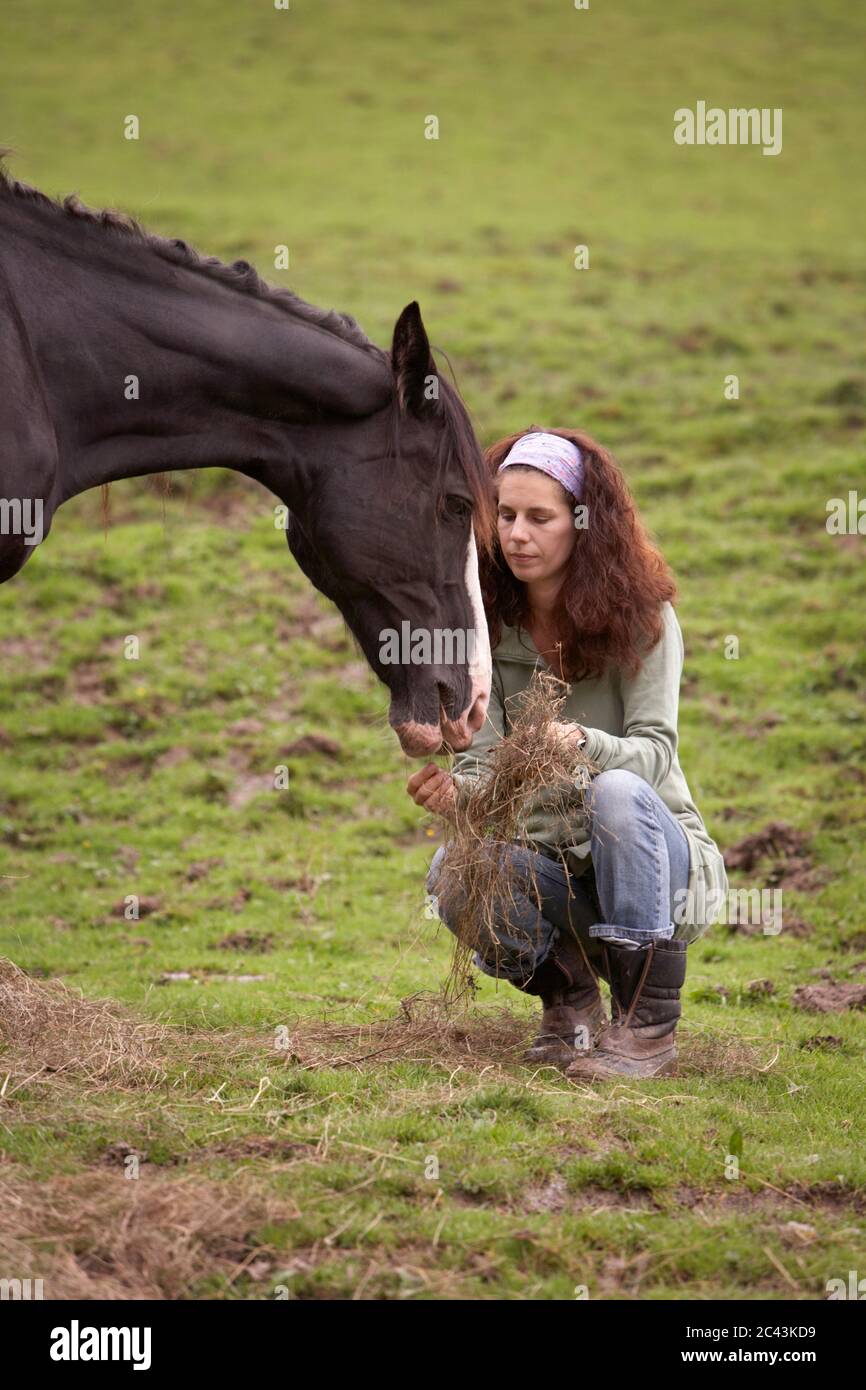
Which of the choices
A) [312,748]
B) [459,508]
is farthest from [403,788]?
[459,508]

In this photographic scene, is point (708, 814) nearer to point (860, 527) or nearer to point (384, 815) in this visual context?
point (384, 815)

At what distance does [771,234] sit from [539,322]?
6.26 m

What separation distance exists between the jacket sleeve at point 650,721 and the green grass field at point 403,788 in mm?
1045

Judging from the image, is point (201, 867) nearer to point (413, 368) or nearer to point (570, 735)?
point (570, 735)

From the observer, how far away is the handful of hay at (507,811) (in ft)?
14.8

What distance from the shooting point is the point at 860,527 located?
1134 cm

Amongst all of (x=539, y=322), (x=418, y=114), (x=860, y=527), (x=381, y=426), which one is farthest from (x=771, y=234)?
(x=381, y=426)

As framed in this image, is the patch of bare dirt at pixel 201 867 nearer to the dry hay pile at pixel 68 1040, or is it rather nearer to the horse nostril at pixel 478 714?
the dry hay pile at pixel 68 1040

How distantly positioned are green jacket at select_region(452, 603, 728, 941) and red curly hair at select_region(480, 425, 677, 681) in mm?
78

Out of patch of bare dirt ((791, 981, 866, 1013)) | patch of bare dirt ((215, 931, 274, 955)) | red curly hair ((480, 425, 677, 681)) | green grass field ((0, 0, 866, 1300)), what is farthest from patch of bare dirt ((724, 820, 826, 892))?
red curly hair ((480, 425, 677, 681))

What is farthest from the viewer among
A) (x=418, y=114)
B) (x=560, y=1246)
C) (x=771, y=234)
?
(x=418, y=114)

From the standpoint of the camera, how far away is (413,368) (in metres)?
4.36

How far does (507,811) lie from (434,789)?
0.82 feet
